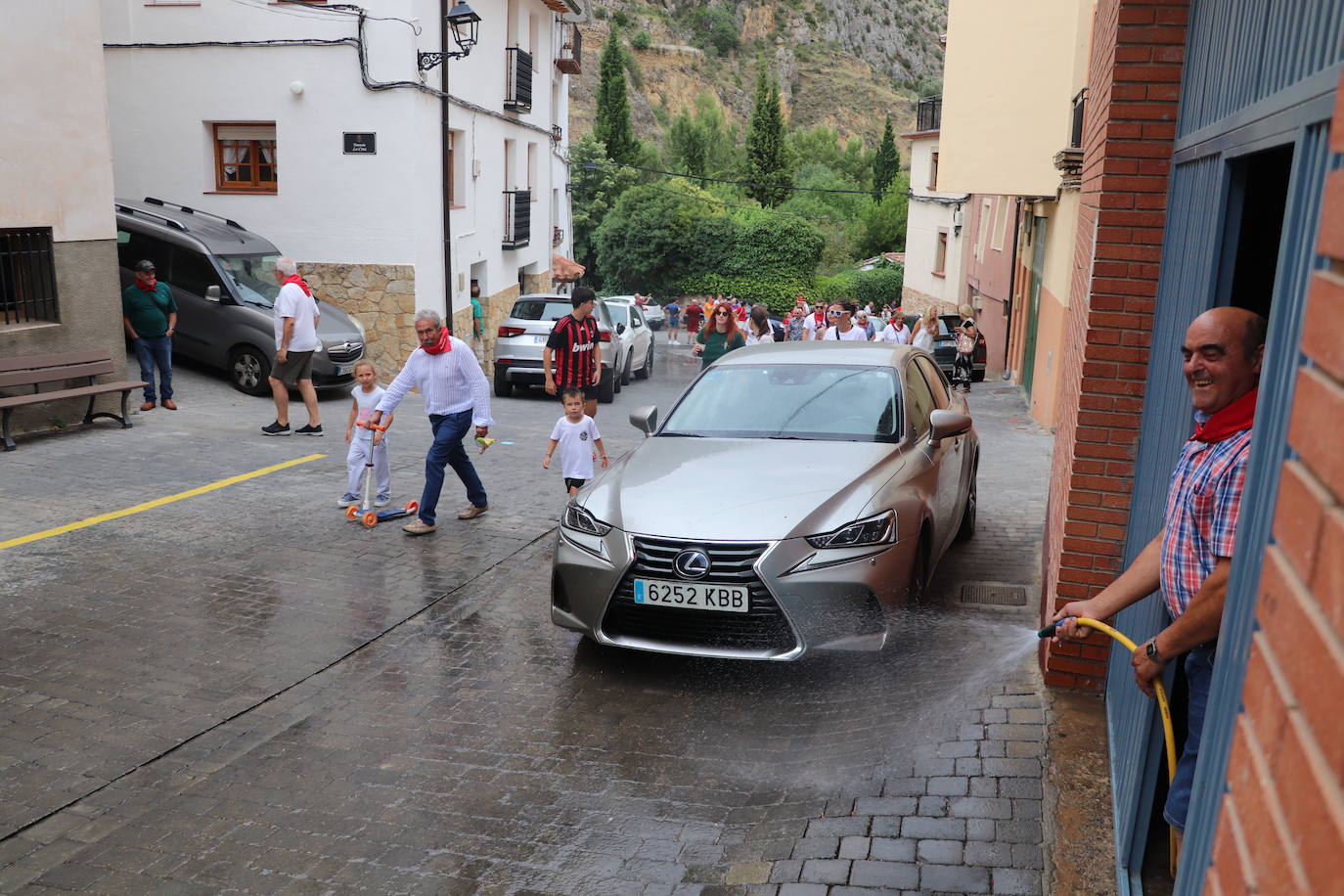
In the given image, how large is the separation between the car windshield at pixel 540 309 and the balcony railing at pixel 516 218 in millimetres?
7136

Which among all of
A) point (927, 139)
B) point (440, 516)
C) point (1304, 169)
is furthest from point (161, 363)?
point (927, 139)

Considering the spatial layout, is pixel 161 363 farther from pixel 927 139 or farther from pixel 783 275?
pixel 783 275

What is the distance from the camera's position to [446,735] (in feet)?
17.8

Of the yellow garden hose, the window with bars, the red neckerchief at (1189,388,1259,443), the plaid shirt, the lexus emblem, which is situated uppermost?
the window with bars

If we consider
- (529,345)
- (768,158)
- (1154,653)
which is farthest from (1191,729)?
(768,158)

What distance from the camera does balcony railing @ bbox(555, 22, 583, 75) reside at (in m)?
33.6

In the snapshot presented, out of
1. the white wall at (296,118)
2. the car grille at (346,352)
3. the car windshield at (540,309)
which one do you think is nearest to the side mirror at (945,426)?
the car grille at (346,352)

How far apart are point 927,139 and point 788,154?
27.0m

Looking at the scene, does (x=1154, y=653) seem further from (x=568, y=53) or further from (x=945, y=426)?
(x=568, y=53)

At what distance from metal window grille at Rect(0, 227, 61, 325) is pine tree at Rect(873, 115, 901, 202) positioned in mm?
57674

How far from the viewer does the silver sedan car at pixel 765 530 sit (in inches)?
223

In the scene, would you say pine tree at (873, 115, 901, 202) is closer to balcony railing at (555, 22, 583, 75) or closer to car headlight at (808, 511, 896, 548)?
balcony railing at (555, 22, 583, 75)

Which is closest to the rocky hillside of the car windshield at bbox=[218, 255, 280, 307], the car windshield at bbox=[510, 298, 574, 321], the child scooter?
the car windshield at bbox=[510, 298, 574, 321]

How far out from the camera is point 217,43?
19.2 metres
